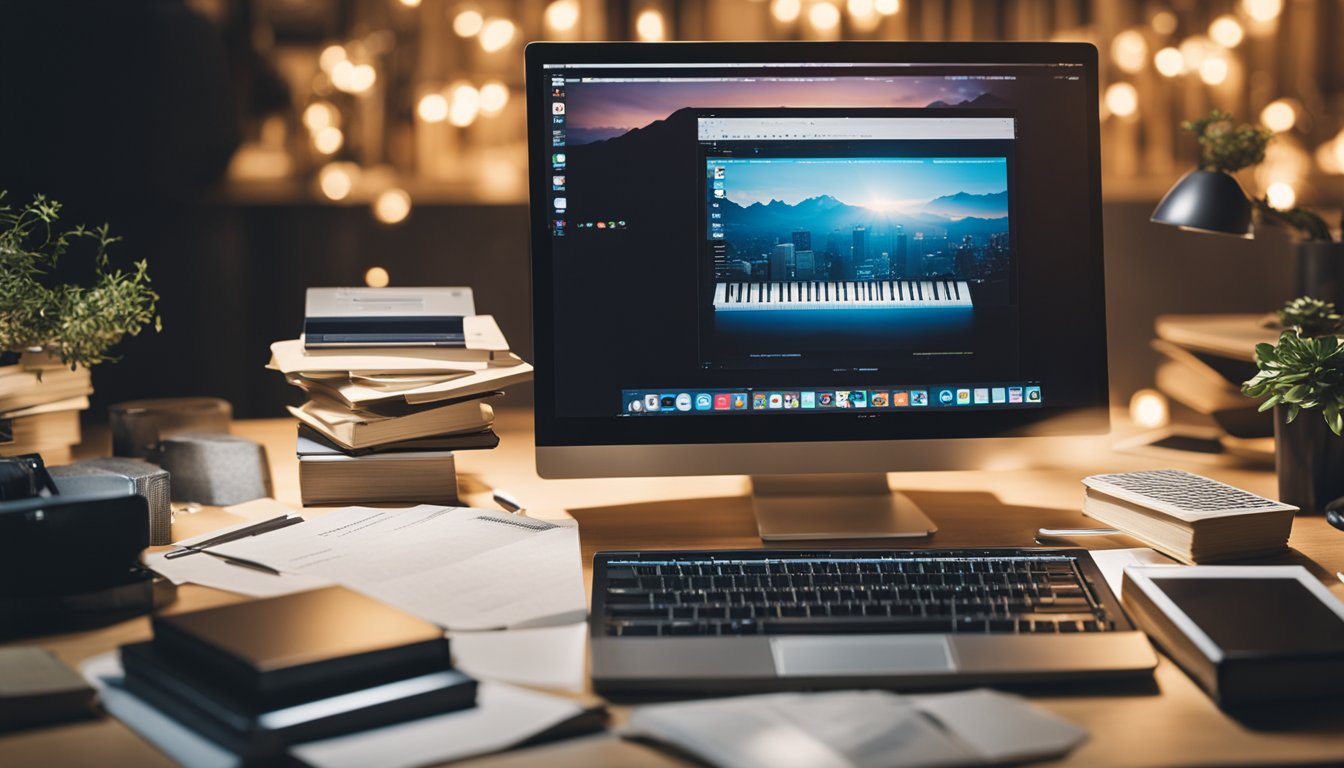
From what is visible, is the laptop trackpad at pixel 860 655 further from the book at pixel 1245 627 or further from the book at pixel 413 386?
the book at pixel 413 386

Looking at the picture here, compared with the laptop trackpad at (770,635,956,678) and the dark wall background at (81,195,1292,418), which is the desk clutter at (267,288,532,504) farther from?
the dark wall background at (81,195,1292,418)

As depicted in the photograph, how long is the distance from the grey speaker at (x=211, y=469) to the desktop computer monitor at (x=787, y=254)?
354 millimetres

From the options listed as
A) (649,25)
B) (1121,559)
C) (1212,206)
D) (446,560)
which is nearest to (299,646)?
(446,560)

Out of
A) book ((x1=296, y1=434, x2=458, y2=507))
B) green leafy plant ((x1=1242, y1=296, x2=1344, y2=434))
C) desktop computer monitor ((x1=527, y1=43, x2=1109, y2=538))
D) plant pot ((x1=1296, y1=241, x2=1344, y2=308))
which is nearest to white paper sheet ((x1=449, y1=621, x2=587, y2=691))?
desktop computer monitor ((x1=527, y1=43, x2=1109, y2=538))

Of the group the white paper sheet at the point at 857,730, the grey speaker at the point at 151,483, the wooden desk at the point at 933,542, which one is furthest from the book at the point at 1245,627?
the grey speaker at the point at 151,483

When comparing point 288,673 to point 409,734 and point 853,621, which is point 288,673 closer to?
point 409,734

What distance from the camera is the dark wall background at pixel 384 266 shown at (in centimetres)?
241

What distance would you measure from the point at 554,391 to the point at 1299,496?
777mm

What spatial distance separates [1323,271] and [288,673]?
1.35 meters

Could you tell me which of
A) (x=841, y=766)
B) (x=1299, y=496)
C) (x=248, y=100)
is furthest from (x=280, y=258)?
(x=841, y=766)

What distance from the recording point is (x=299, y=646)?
0.78 m

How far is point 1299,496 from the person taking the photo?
1291 millimetres

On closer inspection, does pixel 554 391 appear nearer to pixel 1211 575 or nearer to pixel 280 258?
pixel 1211 575

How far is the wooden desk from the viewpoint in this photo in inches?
29.8
